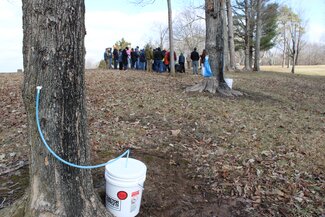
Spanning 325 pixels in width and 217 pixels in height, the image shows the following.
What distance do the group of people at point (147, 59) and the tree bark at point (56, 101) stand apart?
1466 cm

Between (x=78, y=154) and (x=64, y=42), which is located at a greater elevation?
(x=64, y=42)

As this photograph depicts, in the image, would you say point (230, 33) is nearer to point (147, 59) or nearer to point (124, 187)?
point (147, 59)

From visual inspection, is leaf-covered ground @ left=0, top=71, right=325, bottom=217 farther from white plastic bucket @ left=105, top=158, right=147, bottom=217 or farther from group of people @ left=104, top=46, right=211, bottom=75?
group of people @ left=104, top=46, right=211, bottom=75

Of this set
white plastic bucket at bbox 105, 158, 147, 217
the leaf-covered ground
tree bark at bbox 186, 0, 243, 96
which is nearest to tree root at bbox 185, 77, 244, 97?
tree bark at bbox 186, 0, 243, 96

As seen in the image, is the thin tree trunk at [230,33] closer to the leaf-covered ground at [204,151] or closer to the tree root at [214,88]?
the tree root at [214,88]

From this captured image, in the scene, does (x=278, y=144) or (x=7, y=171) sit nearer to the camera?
(x=7, y=171)

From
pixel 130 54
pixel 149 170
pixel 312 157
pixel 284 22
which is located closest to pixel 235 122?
pixel 312 157

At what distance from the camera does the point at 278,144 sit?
5.58m

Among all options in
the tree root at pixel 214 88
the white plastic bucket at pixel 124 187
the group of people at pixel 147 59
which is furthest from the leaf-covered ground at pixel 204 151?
the group of people at pixel 147 59

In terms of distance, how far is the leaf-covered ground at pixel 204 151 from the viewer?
379cm

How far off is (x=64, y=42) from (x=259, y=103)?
7.41 m

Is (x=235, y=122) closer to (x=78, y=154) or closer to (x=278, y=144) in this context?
(x=278, y=144)

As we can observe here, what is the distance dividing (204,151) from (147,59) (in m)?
13.5

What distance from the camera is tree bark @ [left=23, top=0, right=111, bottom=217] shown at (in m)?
2.52
